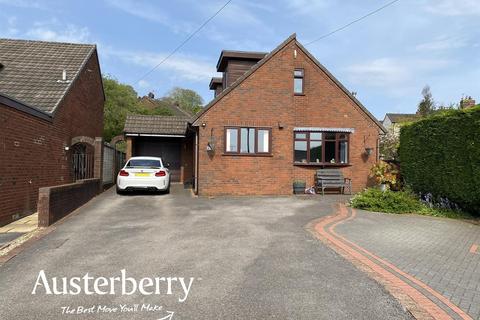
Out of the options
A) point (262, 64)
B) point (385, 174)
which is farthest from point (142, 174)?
point (385, 174)

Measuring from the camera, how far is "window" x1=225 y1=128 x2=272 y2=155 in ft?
50.6

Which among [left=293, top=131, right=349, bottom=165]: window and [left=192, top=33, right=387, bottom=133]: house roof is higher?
[left=192, top=33, right=387, bottom=133]: house roof

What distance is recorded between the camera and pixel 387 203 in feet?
38.0

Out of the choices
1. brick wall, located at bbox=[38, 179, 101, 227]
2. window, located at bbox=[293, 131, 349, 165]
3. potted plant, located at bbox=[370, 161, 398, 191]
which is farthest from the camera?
window, located at bbox=[293, 131, 349, 165]

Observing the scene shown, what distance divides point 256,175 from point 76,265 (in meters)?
10.4

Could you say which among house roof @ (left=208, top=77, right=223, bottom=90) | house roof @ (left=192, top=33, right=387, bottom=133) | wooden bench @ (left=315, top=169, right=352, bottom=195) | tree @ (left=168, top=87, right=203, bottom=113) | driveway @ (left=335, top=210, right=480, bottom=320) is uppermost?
tree @ (left=168, top=87, right=203, bottom=113)

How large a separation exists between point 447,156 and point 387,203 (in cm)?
214

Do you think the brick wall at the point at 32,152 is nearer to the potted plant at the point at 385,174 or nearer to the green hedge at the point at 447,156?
the green hedge at the point at 447,156

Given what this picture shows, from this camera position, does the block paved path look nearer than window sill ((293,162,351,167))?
Yes

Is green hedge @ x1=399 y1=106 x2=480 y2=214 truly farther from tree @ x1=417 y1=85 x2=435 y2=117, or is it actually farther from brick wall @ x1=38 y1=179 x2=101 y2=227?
tree @ x1=417 y1=85 x2=435 y2=117

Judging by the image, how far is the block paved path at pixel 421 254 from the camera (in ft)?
14.9

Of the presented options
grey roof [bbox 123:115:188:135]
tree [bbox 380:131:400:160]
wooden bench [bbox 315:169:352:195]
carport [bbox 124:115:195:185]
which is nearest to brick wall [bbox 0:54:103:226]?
grey roof [bbox 123:115:188:135]

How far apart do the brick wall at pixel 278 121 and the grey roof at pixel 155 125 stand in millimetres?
5976

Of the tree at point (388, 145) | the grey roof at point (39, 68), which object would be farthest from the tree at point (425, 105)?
the grey roof at point (39, 68)
